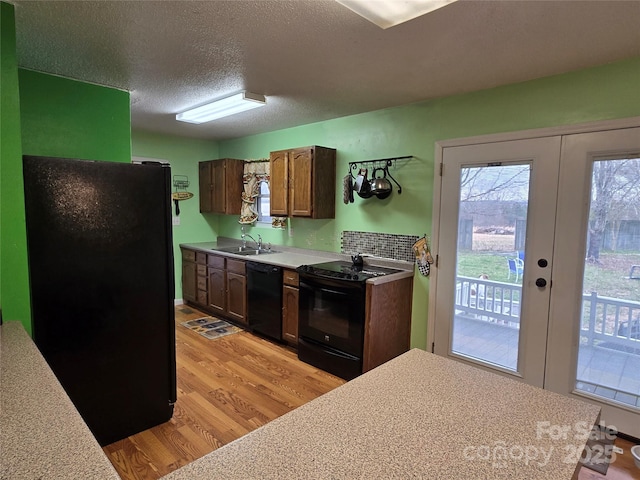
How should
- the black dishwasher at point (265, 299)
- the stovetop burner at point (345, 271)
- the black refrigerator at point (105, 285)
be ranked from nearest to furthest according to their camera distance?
the black refrigerator at point (105, 285) → the stovetop burner at point (345, 271) → the black dishwasher at point (265, 299)

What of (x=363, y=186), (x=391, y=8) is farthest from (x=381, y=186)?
(x=391, y=8)

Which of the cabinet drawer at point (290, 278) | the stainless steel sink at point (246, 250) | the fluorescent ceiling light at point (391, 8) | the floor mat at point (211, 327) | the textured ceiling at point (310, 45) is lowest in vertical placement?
the floor mat at point (211, 327)

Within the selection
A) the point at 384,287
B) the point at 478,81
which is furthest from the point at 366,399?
the point at 478,81

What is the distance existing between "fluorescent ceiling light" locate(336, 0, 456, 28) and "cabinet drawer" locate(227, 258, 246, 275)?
9.87 ft

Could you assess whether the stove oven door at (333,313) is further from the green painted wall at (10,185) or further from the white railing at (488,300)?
the green painted wall at (10,185)

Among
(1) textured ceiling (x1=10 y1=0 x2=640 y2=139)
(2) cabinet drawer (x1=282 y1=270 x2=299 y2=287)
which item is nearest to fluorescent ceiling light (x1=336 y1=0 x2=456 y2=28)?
(1) textured ceiling (x1=10 y1=0 x2=640 y2=139)

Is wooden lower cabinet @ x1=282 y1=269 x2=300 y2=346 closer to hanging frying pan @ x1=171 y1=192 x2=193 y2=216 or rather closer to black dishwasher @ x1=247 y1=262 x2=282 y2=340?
black dishwasher @ x1=247 y1=262 x2=282 y2=340

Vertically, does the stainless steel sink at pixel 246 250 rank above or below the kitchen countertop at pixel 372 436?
above

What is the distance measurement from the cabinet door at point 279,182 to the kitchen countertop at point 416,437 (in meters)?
3.03

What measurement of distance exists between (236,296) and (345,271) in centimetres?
162

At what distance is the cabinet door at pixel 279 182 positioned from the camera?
4.01 metres

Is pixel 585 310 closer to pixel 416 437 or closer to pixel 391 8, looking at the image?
pixel 416 437

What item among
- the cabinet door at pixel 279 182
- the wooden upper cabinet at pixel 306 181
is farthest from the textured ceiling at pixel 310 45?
the cabinet door at pixel 279 182

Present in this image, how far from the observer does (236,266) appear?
167 inches
